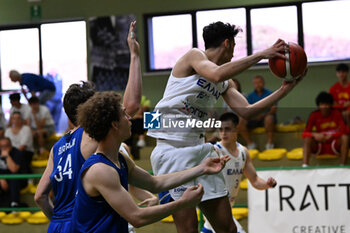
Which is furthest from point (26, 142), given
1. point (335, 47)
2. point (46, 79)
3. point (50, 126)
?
point (335, 47)

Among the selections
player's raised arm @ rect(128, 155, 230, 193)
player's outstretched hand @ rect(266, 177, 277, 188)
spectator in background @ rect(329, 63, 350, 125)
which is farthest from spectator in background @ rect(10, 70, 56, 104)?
player's raised arm @ rect(128, 155, 230, 193)

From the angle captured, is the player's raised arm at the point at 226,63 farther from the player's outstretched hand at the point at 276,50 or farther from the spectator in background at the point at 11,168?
the spectator in background at the point at 11,168

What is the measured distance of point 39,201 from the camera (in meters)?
3.70

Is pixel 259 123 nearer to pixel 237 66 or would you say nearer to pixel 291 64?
pixel 291 64

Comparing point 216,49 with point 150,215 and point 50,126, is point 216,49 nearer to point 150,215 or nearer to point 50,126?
point 150,215

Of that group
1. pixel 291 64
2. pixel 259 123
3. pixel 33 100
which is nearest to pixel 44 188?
pixel 291 64

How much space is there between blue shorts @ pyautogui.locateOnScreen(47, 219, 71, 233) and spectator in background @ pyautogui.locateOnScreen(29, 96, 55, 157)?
6882 mm

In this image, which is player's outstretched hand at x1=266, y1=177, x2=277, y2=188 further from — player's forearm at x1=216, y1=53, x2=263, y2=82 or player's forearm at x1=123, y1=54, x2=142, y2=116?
player's forearm at x1=123, y1=54, x2=142, y2=116

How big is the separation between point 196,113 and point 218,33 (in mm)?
574

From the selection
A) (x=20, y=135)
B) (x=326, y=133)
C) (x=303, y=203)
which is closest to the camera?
(x=303, y=203)

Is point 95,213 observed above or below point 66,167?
below

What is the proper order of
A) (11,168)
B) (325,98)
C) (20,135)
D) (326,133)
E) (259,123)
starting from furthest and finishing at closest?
(20,135) → (259,123) → (11,168) → (325,98) → (326,133)

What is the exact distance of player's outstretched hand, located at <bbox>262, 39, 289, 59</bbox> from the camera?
12.4ft

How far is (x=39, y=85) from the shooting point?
11125mm
